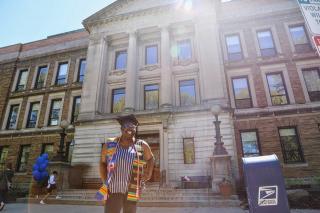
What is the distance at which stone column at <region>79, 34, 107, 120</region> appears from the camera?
18095mm

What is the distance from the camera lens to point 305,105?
15.6 m

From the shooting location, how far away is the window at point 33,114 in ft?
71.7

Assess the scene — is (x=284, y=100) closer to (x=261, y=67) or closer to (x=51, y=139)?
(x=261, y=67)

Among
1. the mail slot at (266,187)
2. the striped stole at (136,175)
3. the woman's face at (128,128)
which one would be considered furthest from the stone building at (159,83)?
the woman's face at (128,128)

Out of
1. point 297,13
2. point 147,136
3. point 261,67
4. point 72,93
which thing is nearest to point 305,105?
point 261,67

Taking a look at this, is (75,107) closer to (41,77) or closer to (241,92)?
(41,77)

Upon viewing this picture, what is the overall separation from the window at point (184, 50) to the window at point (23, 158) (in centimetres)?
1636

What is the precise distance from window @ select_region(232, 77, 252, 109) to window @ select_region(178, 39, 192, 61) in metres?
4.26

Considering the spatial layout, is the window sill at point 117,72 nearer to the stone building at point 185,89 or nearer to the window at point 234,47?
the stone building at point 185,89

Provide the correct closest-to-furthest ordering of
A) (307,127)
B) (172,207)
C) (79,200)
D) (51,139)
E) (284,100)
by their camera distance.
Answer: (172,207) → (79,200) → (307,127) → (284,100) → (51,139)

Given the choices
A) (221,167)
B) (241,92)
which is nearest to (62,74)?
(241,92)

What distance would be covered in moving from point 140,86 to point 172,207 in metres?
11.3

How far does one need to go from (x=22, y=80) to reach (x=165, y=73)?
16708 mm

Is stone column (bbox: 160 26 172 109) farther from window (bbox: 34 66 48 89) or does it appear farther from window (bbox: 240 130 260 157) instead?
window (bbox: 34 66 48 89)
